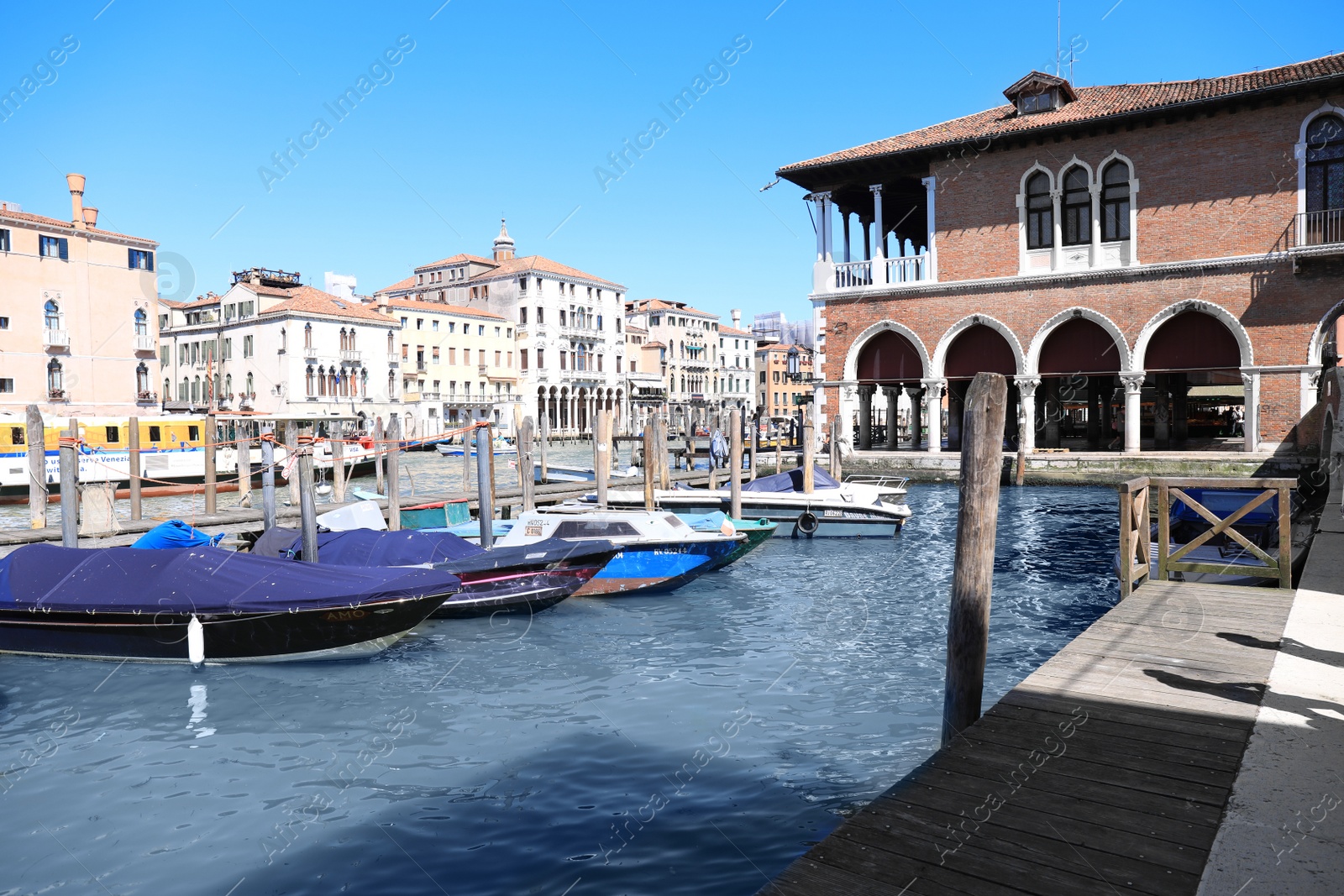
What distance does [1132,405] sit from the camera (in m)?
24.7

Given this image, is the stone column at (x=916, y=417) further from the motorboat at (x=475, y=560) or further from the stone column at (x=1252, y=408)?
Answer: the motorboat at (x=475, y=560)

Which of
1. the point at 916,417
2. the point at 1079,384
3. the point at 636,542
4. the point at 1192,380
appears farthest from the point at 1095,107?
the point at 636,542

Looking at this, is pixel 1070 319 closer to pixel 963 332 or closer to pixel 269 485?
pixel 963 332

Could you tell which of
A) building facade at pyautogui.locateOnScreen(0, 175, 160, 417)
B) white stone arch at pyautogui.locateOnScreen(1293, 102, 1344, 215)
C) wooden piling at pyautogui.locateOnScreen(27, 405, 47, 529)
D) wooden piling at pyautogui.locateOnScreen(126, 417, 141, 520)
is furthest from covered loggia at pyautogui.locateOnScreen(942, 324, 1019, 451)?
building facade at pyautogui.locateOnScreen(0, 175, 160, 417)

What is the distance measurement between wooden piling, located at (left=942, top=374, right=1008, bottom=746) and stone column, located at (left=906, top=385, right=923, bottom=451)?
27216mm

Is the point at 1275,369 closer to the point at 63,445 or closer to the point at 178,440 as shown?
the point at 63,445

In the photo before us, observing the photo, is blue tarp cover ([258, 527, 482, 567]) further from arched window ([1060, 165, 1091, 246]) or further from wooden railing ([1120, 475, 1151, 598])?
arched window ([1060, 165, 1091, 246])

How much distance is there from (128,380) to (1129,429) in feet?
127

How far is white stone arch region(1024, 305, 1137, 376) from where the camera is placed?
2450 cm

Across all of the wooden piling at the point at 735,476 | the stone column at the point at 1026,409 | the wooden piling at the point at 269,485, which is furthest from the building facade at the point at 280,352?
the wooden piling at the point at 269,485

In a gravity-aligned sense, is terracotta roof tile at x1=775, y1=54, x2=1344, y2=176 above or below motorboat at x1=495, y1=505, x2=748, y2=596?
above

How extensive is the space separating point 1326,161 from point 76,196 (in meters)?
43.0

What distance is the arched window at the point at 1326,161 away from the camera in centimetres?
2173

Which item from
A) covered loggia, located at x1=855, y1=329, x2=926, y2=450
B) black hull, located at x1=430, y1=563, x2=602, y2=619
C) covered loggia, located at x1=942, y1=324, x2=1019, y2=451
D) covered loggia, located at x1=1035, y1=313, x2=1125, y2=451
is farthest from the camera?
covered loggia, located at x1=855, y1=329, x2=926, y2=450
